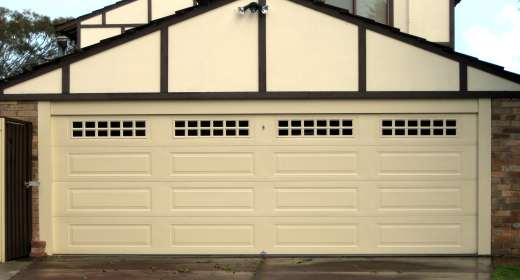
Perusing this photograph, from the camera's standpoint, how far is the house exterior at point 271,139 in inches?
413

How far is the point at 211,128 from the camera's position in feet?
35.4

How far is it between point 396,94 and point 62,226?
16.3ft

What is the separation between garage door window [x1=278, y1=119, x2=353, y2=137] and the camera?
35.1 feet

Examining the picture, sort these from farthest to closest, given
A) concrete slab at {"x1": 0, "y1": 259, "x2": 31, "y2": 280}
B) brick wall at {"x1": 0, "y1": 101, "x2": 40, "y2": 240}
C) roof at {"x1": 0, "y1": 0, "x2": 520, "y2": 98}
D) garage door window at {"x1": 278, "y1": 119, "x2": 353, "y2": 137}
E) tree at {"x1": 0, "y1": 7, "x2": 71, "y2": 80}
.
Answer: tree at {"x1": 0, "y1": 7, "x2": 71, "y2": 80} → brick wall at {"x1": 0, "y1": 101, "x2": 40, "y2": 240} → garage door window at {"x1": 278, "y1": 119, "x2": 353, "y2": 137} → roof at {"x1": 0, "y1": 0, "x2": 520, "y2": 98} → concrete slab at {"x1": 0, "y1": 259, "x2": 31, "y2": 280}

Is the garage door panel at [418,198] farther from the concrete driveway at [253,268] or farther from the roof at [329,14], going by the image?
the roof at [329,14]

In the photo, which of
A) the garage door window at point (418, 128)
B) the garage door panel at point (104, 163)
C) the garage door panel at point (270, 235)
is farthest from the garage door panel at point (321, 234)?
the garage door panel at point (104, 163)

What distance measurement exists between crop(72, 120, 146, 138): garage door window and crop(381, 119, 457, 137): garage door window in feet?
11.1

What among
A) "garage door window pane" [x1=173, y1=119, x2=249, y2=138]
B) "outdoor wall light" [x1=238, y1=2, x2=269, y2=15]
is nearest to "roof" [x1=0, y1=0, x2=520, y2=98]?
"outdoor wall light" [x1=238, y1=2, x2=269, y2=15]

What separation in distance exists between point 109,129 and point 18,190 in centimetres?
147

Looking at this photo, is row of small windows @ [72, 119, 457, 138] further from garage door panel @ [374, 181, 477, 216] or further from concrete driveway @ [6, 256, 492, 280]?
concrete driveway @ [6, 256, 492, 280]

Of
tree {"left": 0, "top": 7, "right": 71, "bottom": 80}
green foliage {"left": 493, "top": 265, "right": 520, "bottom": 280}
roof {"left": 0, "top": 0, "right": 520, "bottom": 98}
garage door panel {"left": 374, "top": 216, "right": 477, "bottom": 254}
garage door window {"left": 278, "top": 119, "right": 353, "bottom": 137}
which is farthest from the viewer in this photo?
tree {"left": 0, "top": 7, "right": 71, "bottom": 80}

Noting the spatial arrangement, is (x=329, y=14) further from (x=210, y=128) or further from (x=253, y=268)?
(x=253, y=268)

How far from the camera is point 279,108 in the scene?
10.6m

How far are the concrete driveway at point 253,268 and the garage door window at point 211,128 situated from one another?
170 centimetres
